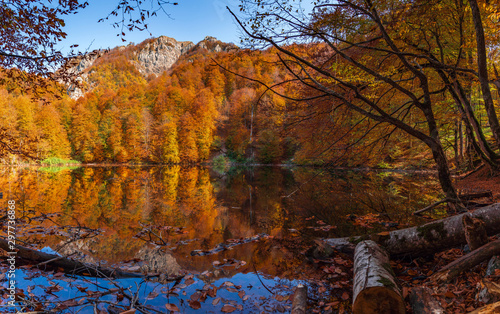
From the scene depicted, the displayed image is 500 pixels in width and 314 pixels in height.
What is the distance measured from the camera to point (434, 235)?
3.62 m

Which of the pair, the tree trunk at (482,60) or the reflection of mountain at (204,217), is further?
the reflection of mountain at (204,217)

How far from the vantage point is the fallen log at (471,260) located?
8.70ft

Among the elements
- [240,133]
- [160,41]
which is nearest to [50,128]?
[240,133]

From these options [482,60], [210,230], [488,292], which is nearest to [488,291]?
[488,292]

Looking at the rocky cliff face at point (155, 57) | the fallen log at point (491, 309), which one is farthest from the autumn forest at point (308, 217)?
the rocky cliff face at point (155, 57)

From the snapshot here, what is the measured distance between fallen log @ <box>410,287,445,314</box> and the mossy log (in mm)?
1458

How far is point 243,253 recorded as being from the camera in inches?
185

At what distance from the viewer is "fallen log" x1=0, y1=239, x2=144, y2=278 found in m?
3.55

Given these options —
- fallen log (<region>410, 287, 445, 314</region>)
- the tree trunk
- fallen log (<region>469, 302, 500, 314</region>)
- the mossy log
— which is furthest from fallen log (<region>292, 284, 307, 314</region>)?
the tree trunk

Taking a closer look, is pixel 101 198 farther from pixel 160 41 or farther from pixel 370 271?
pixel 160 41

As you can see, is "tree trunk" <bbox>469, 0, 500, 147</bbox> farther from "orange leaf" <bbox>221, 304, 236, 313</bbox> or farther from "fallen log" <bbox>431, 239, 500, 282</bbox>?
"orange leaf" <bbox>221, 304, 236, 313</bbox>

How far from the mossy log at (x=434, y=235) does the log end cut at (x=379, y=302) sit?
6.10 ft

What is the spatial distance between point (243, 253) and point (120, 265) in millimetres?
2195

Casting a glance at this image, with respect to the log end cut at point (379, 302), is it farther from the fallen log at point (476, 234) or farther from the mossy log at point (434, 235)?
the mossy log at point (434, 235)
